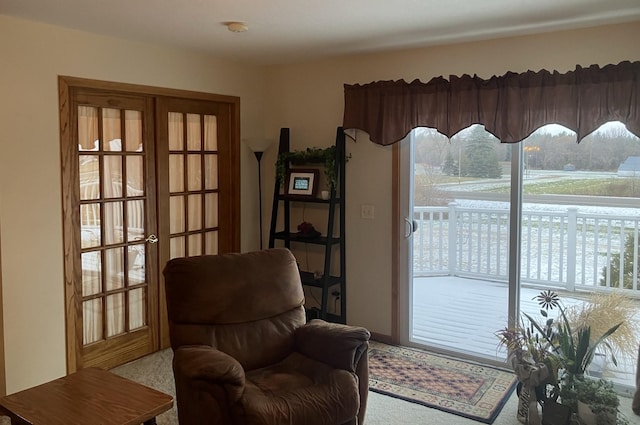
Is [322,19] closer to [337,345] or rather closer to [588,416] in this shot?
[337,345]

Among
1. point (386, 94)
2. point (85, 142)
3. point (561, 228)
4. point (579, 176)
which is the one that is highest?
point (386, 94)

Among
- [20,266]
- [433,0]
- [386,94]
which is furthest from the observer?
[386,94]

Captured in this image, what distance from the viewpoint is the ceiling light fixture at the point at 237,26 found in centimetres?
338

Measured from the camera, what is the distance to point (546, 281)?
12.8 feet

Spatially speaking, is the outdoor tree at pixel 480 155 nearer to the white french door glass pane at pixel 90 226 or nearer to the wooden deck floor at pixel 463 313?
the wooden deck floor at pixel 463 313

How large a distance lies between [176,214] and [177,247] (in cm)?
27

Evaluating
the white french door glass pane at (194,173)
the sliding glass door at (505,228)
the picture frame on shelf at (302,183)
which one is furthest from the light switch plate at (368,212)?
the white french door glass pane at (194,173)

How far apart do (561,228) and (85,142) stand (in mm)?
3299

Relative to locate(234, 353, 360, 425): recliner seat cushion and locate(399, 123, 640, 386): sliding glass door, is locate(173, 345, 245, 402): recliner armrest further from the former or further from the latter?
locate(399, 123, 640, 386): sliding glass door

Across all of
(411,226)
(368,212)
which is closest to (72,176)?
(368,212)

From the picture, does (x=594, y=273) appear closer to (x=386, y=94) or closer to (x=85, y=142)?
(x=386, y=94)

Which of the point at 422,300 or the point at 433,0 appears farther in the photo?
the point at 422,300

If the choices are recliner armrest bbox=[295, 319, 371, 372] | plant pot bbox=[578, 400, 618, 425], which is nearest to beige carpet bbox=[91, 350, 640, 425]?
plant pot bbox=[578, 400, 618, 425]

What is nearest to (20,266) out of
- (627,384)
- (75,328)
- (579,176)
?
(75,328)
